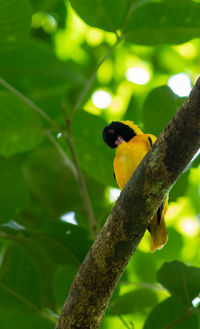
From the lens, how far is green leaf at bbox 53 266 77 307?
2.93 meters

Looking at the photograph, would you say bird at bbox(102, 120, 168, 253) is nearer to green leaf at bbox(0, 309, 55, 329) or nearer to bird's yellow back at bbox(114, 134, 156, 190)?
bird's yellow back at bbox(114, 134, 156, 190)

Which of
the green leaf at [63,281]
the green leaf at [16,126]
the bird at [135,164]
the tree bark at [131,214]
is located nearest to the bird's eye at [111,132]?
the bird at [135,164]

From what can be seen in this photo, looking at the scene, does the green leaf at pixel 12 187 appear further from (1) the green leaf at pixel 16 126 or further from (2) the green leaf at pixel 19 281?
(2) the green leaf at pixel 19 281

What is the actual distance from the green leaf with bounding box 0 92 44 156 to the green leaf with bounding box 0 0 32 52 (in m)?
0.36

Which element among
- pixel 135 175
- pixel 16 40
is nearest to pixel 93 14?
pixel 16 40

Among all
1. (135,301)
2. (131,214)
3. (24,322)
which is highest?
(135,301)

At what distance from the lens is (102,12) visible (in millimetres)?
2834

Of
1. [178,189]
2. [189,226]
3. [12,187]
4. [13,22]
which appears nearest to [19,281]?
[12,187]

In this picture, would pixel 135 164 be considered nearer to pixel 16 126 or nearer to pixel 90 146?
pixel 90 146

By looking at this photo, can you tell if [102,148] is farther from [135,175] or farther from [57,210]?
[135,175]

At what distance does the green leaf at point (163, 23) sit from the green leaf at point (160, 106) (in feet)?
1.19

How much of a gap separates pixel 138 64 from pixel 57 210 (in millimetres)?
3360

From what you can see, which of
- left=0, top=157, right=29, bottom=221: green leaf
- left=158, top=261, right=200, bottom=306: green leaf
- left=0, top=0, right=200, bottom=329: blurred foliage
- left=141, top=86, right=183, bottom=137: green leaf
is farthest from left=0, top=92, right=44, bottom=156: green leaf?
left=158, top=261, right=200, bottom=306: green leaf

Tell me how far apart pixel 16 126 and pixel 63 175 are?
105 centimetres
